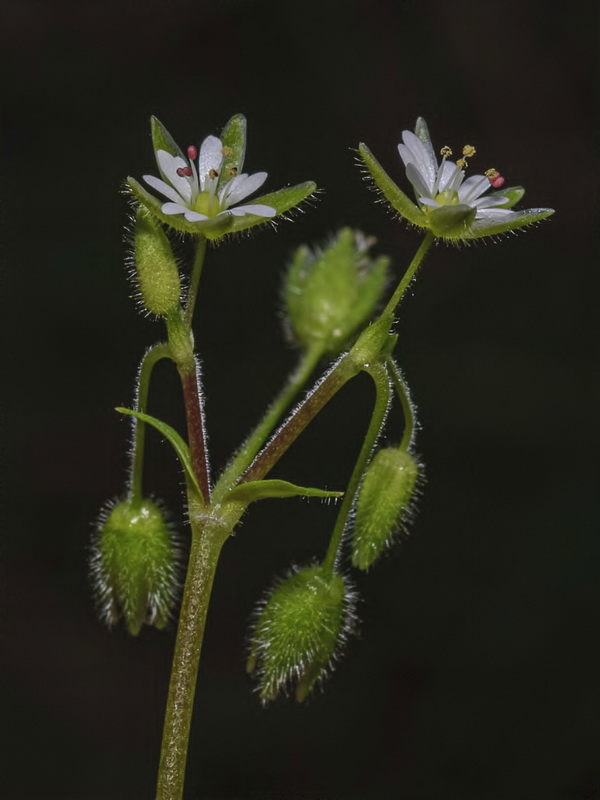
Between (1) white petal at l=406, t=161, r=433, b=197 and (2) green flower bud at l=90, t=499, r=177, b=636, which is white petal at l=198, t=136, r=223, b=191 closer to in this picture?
(1) white petal at l=406, t=161, r=433, b=197

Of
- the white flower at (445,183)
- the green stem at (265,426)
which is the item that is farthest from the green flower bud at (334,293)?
the white flower at (445,183)

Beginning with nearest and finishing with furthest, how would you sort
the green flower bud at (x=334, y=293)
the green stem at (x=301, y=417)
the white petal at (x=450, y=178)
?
the green stem at (x=301, y=417) → the white petal at (x=450, y=178) → the green flower bud at (x=334, y=293)

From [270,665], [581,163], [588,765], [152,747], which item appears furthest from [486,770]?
[270,665]

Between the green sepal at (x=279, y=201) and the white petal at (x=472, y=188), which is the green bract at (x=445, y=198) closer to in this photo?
the white petal at (x=472, y=188)

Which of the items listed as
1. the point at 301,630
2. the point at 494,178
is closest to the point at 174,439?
the point at 301,630

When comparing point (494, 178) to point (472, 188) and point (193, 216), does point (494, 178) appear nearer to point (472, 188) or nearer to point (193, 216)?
point (472, 188)

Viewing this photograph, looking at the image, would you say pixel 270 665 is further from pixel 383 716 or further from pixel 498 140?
pixel 498 140
